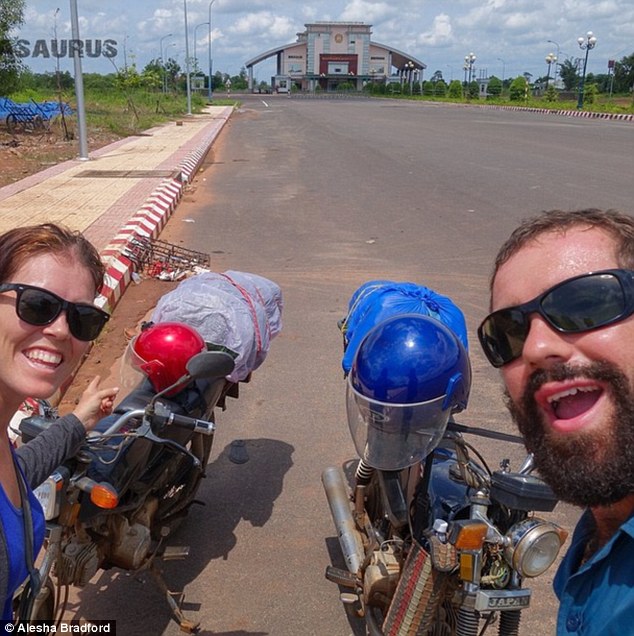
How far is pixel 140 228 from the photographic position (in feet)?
29.3

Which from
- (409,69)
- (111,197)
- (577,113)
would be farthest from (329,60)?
(111,197)

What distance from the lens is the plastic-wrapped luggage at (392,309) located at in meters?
2.86

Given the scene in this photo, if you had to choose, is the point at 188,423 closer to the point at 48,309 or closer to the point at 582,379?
the point at 48,309

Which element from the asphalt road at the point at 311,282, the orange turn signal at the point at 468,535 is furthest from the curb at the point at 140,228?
the orange turn signal at the point at 468,535

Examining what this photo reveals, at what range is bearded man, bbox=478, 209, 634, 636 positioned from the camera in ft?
4.32

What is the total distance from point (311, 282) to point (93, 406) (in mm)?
4950

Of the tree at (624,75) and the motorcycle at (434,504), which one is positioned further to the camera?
the tree at (624,75)

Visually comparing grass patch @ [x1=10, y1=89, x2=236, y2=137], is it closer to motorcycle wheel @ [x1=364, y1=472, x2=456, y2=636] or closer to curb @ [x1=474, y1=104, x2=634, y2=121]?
curb @ [x1=474, y1=104, x2=634, y2=121]

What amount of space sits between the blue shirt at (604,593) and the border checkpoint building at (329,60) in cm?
12095

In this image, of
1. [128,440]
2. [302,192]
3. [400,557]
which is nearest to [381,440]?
[400,557]

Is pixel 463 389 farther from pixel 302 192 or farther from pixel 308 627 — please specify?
pixel 302 192

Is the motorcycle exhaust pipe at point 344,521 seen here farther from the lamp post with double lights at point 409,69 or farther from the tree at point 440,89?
the lamp post with double lights at point 409,69

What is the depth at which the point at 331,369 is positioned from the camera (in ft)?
17.1

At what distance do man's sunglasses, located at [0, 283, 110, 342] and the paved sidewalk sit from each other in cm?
419
